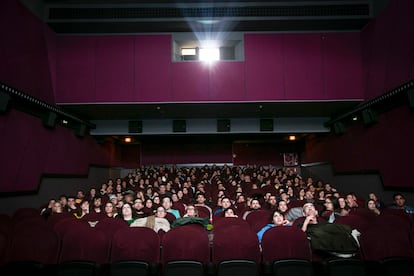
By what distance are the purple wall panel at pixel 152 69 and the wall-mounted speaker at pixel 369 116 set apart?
14.9ft

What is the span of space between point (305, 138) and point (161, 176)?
5890 millimetres

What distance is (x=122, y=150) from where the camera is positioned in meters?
12.2

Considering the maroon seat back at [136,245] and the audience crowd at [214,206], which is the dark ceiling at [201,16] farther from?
the maroon seat back at [136,245]

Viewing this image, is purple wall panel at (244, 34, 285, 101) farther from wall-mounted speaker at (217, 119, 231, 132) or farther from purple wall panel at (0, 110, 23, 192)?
purple wall panel at (0, 110, 23, 192)

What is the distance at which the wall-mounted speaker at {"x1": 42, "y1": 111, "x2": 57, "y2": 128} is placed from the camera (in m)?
6.15

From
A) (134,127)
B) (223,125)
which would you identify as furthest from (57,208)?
(223,125)

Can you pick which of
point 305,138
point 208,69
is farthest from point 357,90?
point 305,138

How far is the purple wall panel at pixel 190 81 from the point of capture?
7.14 meters

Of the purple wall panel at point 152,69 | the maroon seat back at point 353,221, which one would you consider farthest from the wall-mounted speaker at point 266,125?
the maroon seat back at point 353,221

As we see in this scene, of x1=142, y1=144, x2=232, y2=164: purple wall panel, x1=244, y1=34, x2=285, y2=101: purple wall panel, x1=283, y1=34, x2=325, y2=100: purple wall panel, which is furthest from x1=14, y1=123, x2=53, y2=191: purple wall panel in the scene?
x1=142, y1=144, x2=232, y2=164: purple wall panel

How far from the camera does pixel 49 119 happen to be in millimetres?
6195

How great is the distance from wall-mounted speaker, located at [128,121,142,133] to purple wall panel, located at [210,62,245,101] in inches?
113

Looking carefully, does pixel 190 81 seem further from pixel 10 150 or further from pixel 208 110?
pixel 10 150

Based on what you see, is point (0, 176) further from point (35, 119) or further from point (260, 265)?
point (260, 265)
